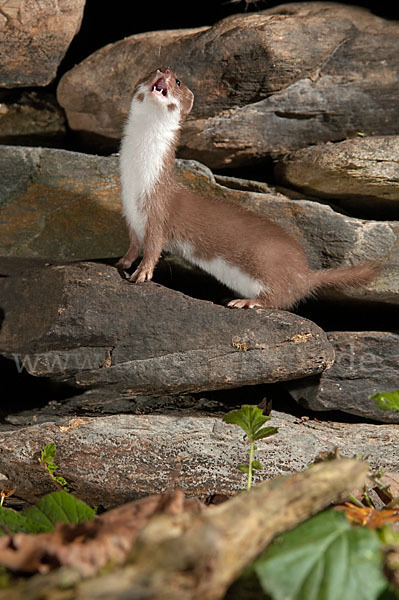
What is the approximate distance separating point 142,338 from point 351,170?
1.51 metres

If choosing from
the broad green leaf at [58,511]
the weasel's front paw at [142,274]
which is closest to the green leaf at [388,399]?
the broad green leaf at [58,511]

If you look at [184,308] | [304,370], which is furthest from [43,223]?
[304,370]

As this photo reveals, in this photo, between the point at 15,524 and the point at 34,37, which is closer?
the point at 15,524

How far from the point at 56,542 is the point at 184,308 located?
171 cm

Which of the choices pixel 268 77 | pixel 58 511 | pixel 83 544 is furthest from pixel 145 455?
pixel 268 77

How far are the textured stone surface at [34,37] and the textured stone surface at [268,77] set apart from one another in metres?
0.19

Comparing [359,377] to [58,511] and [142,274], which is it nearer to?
[142,274]

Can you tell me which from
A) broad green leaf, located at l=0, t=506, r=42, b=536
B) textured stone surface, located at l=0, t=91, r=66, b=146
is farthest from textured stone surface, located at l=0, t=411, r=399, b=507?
textured stone surface, located at l=0, t=91, r=66, b=146

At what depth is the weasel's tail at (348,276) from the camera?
3.11 m

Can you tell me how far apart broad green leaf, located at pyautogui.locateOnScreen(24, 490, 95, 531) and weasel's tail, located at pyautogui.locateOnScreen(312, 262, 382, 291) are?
185 centimetres

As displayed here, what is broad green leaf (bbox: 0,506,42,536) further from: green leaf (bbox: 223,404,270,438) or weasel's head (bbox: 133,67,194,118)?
weasel's head (bbox: 133,67,194,118)

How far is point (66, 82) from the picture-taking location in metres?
3.63

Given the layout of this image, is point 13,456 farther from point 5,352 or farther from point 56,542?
point 56,542

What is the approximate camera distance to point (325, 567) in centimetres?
122
